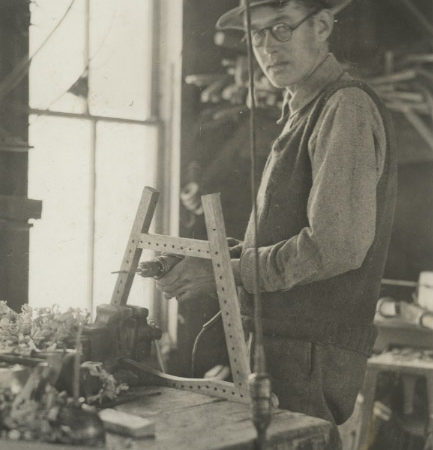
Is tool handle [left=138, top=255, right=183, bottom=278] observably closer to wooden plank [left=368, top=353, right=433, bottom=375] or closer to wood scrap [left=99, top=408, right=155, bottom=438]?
wood scrap [left=99, top=408, right=155, bottom=438]

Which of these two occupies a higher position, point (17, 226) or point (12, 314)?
point (17, 226)

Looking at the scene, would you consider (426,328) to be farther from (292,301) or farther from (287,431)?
(287,431)

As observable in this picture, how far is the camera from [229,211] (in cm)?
410

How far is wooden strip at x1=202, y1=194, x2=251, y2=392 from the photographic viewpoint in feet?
6.60

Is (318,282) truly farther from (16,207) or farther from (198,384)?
(16,207)

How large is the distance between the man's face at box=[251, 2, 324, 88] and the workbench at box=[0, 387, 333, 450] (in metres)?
1.09

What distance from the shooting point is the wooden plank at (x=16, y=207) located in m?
2.85

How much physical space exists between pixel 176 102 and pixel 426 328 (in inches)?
74.5

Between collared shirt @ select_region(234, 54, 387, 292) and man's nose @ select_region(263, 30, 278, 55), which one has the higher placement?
man's nose @ select_region(263, 30, 278, 55)

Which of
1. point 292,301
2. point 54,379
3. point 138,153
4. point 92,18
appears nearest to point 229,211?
point 138,153

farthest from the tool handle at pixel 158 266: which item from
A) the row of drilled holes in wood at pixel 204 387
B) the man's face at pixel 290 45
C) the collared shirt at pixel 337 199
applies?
the man's face at pixel 290 45

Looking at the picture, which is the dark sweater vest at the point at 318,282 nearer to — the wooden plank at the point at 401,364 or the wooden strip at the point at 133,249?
the wooden strip at the point at 133,249

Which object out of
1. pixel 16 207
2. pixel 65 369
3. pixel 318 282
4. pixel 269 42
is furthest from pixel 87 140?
pixel 65 369

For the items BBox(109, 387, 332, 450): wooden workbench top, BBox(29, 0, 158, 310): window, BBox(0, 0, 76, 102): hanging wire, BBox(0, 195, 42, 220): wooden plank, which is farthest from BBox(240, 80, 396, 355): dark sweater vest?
BBox(29, 0, 158, 310): window
